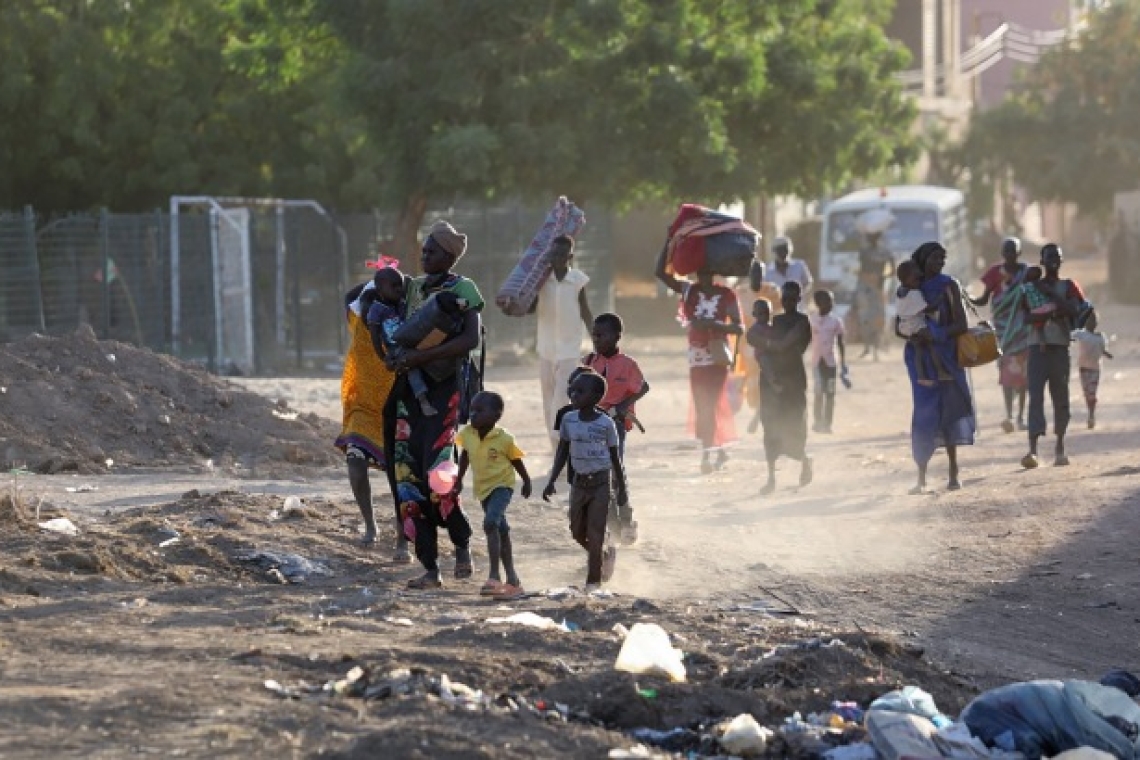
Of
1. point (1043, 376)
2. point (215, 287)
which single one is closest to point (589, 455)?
point (1043, 376)

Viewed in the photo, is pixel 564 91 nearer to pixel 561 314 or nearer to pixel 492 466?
pixel 561 314

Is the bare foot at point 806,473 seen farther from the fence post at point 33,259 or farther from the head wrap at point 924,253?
the fence post at point 33,259

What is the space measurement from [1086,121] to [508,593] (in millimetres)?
45257

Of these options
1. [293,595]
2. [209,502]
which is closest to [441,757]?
[293,595]

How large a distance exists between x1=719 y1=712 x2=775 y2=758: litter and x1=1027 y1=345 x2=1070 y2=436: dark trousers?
899 centimetres

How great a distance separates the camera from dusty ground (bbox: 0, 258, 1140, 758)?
6629 mm

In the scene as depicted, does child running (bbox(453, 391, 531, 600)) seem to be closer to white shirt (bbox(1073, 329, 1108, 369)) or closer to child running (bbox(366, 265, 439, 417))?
child running (bbox(366, 265, 439, 417))

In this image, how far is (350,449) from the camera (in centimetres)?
1116

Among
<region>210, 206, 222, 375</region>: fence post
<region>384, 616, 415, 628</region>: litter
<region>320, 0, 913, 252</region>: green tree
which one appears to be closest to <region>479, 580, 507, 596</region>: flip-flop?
<region>384, 616, 415, 628</region>: litter

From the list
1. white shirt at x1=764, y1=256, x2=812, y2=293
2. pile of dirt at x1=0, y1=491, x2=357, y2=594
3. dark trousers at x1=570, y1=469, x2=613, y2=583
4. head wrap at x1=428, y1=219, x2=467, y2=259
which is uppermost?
head wrap at x1=428, y1=219, x2=467, y2=259

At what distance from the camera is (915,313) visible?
13.8 m

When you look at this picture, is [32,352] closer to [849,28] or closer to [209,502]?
[209,502]

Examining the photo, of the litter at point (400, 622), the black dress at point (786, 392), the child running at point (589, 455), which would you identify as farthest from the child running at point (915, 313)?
the litter at point (400, 622)

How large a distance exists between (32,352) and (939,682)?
10562 millimetres
